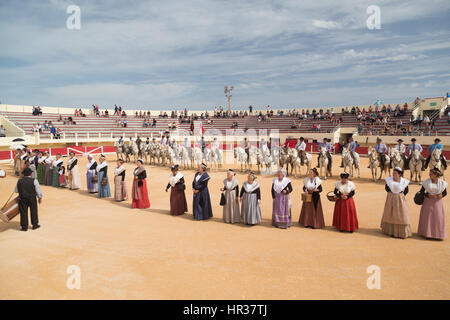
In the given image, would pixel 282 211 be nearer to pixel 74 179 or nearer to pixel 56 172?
pixel 74 179

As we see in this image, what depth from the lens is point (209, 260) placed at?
5.97 m

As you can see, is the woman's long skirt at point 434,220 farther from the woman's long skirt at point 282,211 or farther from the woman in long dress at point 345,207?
the woman's long skirt at point 282,211

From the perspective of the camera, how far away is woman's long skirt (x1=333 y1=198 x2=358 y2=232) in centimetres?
753

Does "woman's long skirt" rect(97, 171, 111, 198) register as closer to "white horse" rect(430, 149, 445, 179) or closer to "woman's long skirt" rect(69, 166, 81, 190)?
"woman's long skirt" rect(69, 166, 81, 190)

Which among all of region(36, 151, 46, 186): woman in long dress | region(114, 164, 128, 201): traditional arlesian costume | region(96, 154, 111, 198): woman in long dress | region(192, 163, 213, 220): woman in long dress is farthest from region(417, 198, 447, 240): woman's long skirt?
region(36, 151, 46, 186): woman in long dress

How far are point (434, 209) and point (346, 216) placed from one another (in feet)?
6.22

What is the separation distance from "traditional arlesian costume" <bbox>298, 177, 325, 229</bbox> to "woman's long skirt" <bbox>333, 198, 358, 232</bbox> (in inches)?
17.5

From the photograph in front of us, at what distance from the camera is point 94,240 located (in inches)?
284
